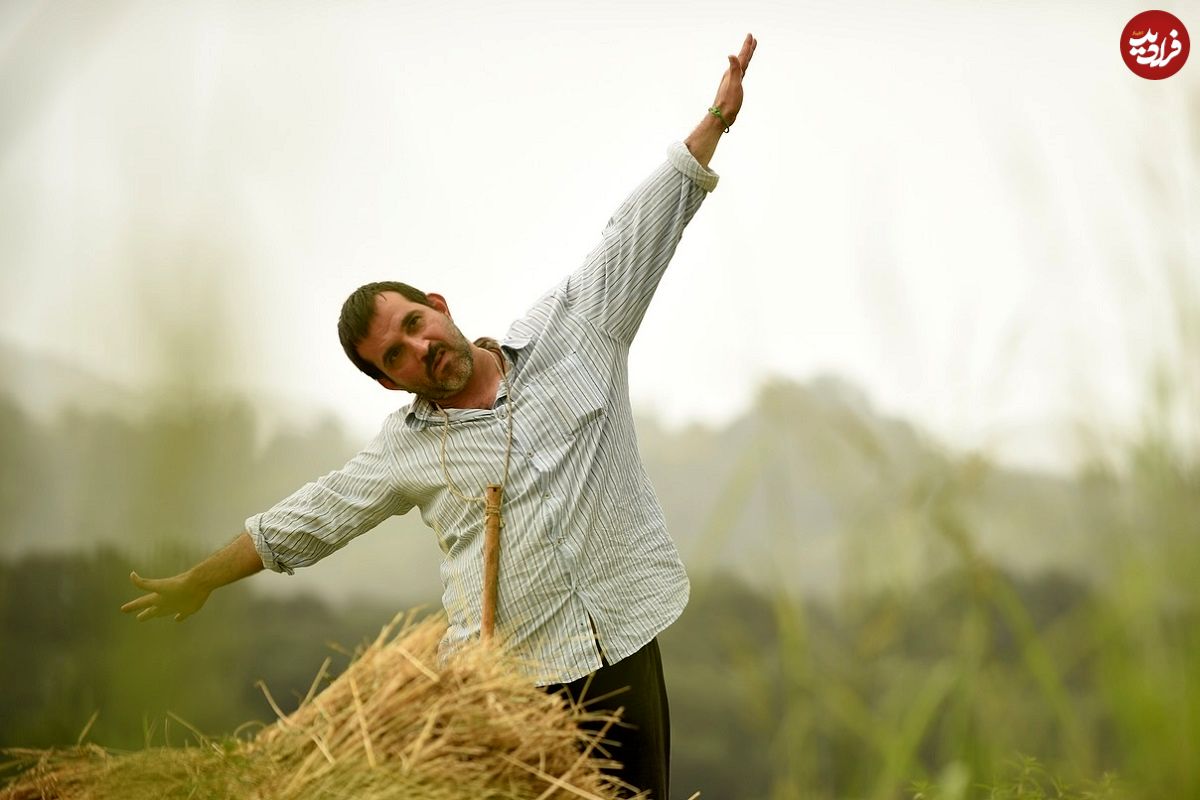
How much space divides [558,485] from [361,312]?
1.59ft

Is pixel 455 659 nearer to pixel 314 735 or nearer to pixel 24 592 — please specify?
pixel 314 735

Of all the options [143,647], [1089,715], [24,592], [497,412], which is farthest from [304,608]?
[143,647]

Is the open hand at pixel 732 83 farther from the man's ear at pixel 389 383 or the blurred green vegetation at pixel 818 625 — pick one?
the man's ear at pixel 389 383

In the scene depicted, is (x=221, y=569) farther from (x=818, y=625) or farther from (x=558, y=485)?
(x=818, y=625)

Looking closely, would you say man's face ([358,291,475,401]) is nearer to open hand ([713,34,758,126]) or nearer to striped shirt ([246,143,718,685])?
striped shirt ([246,143,718,685])

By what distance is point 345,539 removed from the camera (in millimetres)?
2086

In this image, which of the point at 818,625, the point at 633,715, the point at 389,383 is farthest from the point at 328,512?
the point at 818,625

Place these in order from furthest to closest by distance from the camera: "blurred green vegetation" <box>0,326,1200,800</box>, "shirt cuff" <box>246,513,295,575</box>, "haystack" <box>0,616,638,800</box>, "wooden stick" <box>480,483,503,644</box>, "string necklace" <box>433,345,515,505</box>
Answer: "shirt cuff" <box>246,513,295,575</box>, "string necklace" <box>433,345,515,505</box>, "wooden stick" <box>480,483,503,644</box>, "haystack" <box>0,616,638,800</box>, "blurred green vegetation" <box>0,326,1200,800</box>

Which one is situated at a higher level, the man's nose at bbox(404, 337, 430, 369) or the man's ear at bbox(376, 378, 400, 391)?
the man's nose at bbox(404, 337, 430, 369)

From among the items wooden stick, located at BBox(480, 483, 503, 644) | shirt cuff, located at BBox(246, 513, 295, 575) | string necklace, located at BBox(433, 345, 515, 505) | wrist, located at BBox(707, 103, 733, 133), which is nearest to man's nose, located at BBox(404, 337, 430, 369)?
string necklace, located at BBox(433, 345, 515, 505)

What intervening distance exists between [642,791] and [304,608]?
6.26 feet

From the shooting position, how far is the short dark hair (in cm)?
200

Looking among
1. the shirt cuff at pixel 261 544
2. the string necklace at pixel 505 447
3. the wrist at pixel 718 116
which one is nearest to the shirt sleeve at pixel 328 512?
the shirt cuff at pixel 261 544

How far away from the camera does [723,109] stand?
6.82ft
